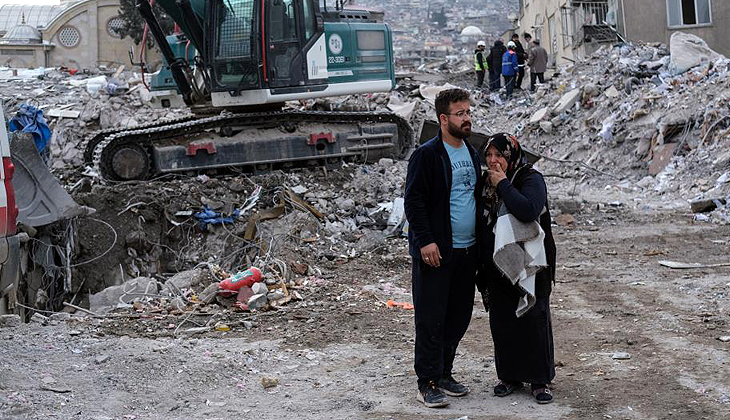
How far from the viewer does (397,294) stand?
29.0 ft

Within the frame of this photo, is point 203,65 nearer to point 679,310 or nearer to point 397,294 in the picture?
point 397,294

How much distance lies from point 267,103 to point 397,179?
2.32 meters

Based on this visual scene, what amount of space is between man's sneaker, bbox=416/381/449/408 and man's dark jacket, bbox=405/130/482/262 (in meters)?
0.76

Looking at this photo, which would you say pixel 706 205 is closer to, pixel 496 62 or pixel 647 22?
pixel 647 22

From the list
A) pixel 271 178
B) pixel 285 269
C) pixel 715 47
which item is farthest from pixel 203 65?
pixel 715 47

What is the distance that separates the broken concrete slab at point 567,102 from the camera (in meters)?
20.2

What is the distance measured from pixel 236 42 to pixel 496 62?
52.2ft

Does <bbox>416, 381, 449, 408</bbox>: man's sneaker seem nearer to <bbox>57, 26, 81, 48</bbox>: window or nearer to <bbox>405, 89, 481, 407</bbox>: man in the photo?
<bbox>405, 89, 481, 407</bbox>: man

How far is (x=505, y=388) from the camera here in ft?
18.1

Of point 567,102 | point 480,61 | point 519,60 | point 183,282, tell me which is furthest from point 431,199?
point 480,61

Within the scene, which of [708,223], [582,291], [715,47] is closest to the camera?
[582,291]

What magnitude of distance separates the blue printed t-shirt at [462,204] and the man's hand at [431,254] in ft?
0.54

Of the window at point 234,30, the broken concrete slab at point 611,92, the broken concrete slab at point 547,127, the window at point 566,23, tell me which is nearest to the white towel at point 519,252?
the window at point 234,30

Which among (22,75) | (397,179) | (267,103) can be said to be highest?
(22,75)
